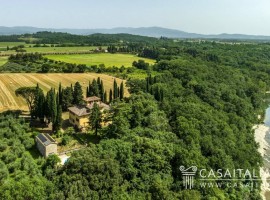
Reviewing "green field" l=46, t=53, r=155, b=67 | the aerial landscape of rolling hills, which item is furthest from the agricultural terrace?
"green field" l=46, t=53, r=155, b=67

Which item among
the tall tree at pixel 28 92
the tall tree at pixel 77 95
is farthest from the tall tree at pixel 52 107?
the tall tree at pixel 77 95

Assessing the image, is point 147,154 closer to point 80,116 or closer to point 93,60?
point 80,116

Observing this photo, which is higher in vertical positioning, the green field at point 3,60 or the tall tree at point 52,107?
the green field at point 3,60

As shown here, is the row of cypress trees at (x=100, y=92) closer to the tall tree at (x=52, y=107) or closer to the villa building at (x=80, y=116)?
the villa building at (x=80, y=116)

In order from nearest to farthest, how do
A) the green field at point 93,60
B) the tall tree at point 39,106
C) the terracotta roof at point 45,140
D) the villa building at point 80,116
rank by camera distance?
the terracotta roof at point 45,140 < the tall tree at point 39,106 < the villa building at point 80,116 < the green field at point 93,60

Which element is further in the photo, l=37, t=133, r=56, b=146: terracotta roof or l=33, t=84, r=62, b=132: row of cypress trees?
l=33, t=84, r=62, b=132: row of cypress trees

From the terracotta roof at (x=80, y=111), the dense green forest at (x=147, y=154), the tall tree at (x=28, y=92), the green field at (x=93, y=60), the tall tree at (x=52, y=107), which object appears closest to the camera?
the dense green forest at (x=147, y=154)

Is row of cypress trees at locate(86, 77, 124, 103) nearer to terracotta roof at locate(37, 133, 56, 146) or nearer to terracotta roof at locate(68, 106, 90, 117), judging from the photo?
terracotta roof at locate(68, 106, 90, 117)

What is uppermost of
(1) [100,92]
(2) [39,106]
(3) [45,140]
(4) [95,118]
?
(1) [100,92]

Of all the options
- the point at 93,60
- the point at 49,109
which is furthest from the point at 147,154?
the point at 93,60

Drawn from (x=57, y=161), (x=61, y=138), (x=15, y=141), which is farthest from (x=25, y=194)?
(x=61, y=138)
